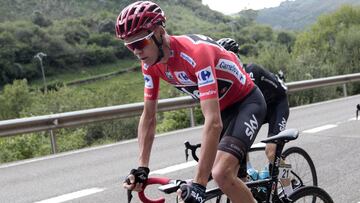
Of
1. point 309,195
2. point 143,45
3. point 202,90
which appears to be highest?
point 143,45

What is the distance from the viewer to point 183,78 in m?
3.30

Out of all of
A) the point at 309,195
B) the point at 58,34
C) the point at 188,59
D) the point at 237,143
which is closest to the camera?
the point at 188,59

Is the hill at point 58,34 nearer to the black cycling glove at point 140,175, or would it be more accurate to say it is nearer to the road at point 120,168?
the road at point 120,168

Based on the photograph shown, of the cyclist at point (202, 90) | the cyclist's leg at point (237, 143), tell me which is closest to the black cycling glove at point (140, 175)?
the cyclist at point (202, 90)

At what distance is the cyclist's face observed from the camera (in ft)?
9.50

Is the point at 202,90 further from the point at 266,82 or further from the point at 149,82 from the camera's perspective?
the point at 266,82

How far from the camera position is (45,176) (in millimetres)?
7426

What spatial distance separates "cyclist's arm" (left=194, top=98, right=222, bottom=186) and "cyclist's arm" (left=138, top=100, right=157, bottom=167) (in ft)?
1.77

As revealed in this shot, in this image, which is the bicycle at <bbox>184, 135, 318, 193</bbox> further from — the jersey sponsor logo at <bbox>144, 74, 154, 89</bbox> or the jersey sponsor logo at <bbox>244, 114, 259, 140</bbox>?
the jersey sponsor logo at <bbox>144, 74, 154, 89</bbox>

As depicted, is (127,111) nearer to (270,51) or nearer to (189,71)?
(189,71)

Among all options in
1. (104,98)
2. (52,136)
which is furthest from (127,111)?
(104,98)

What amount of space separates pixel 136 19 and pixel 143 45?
0.16 metres

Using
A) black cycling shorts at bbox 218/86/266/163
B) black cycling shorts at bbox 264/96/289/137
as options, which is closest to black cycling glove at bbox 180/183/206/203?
black cycling shorts at bbox 218/86/266/163

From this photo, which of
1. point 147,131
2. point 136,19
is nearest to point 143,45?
point 136,19
